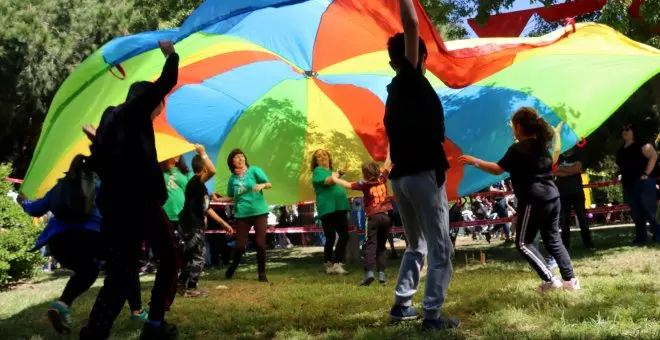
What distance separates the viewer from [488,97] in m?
7.87

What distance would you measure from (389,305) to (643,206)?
5.66m

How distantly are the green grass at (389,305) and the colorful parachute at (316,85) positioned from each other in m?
1.50

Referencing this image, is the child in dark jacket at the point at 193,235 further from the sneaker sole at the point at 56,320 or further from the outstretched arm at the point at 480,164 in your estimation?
the outstretched arm at the point at 480,164

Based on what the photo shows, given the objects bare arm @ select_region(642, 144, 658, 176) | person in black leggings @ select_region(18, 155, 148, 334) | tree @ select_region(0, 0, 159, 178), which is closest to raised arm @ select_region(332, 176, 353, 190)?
person in black leggings @ select_region(18, 155, 148, 334)

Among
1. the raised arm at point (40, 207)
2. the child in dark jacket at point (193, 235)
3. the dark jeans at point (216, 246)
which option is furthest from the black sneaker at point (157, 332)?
the dark jeans at point (216, 246)

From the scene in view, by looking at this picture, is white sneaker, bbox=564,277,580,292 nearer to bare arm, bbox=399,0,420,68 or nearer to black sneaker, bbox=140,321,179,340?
bare arm, bbox=399,0,420,68

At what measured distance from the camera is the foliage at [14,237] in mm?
8742

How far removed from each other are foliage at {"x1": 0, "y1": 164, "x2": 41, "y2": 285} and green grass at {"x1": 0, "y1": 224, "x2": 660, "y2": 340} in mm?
1502

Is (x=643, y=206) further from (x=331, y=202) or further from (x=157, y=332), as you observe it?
(x=157, y=332)

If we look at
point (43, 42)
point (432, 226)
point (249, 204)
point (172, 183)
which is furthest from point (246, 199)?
point (43, 42)

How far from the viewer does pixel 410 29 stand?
3602 millimetres

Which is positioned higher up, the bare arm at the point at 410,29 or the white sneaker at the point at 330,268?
the bare arm at the point at 410,29

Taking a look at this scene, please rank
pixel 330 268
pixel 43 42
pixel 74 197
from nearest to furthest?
pixel 74 197, pixel 330 268, pixel 43 42

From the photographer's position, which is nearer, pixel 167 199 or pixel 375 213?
pixel 167 199
